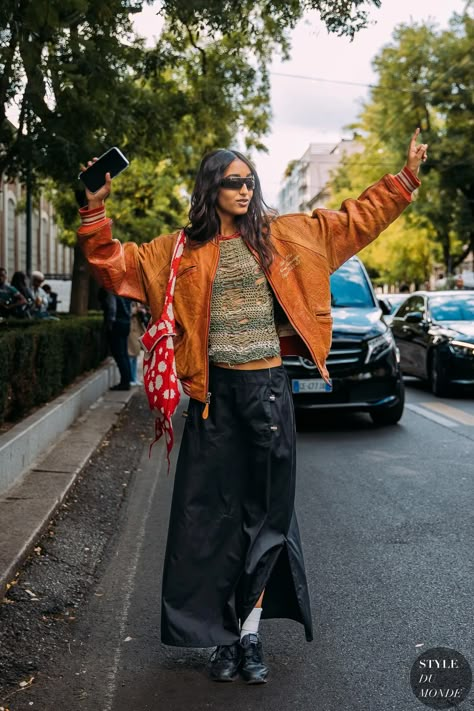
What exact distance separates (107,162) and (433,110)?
41533 millimetres

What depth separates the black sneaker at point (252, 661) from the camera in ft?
12.4

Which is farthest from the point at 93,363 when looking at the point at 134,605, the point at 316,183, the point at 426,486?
the point at 316,183

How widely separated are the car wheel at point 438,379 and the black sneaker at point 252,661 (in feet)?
36.4

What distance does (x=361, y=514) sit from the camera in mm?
6707

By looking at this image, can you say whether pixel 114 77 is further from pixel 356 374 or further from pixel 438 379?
pixel 438 379

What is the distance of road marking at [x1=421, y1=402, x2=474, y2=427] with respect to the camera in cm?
1180

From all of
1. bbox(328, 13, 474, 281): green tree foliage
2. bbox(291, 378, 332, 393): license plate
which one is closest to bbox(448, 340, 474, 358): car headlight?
bbox(291, 378, 332, 393): license plate

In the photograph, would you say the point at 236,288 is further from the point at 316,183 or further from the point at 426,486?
the point at 316,183

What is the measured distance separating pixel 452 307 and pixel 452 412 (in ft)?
11.4

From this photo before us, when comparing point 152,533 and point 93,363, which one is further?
point 93,363

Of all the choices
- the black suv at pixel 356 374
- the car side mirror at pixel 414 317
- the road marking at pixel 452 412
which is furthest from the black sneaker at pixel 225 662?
the car side mirror at pixel 414 317

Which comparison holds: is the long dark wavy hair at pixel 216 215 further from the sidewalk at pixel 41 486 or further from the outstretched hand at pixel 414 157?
the sidewalk at pixel 41 486

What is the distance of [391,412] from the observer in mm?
11320

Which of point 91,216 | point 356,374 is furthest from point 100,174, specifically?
point 356,374
